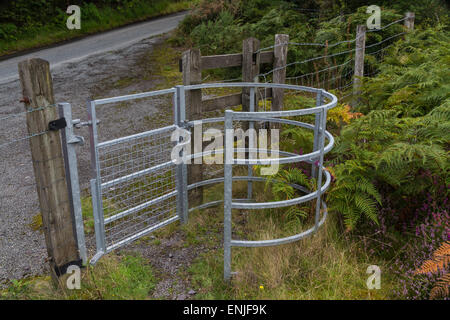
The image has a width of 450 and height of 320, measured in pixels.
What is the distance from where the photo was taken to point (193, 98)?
16.3ft

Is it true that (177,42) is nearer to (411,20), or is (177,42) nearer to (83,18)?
(83,18)

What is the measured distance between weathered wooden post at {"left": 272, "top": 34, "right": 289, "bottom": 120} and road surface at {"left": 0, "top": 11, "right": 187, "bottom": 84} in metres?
7.19

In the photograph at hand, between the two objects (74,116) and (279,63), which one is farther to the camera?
(74,116)

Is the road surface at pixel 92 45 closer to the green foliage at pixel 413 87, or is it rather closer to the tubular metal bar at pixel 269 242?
the green foliage at pixel 413 87

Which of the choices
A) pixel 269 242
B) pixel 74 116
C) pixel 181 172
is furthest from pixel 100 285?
pixel 74 116

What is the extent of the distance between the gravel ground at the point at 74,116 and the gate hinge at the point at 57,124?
1.56 m

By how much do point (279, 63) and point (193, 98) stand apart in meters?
1.63

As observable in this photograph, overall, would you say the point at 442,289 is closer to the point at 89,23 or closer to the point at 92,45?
the point at 92,45

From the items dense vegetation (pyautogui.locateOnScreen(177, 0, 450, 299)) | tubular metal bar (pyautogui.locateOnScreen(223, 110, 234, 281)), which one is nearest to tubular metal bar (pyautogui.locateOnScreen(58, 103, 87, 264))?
tubular metal bar (pyautogui.locateOnScreen(223, 110, 234, 281))

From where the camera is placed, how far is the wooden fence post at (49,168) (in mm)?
3178

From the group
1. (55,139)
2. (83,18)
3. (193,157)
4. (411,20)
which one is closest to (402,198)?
(193,157)

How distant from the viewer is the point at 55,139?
133 inches

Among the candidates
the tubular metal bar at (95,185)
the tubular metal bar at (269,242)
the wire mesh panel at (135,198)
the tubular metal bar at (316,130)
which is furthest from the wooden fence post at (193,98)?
the tubular metal bar at (269,242)

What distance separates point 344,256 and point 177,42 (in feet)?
40.5
